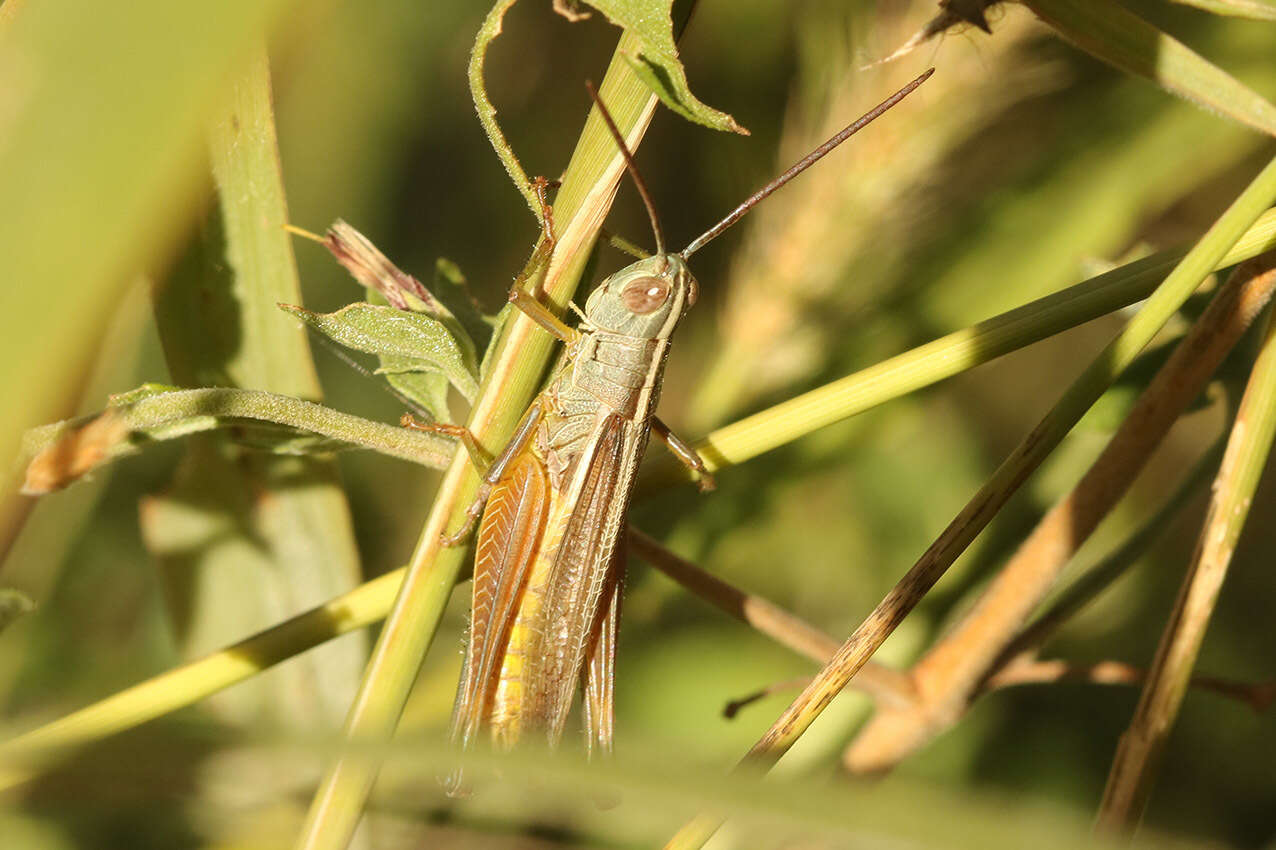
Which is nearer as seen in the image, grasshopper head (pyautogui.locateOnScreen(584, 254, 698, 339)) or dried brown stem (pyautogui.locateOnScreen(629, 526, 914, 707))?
dried brown stem (pyautogui.locateOnScreen(629, 526, 914, 707))

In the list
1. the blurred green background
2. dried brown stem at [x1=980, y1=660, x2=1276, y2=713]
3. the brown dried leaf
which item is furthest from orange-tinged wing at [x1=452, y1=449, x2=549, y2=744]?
dried brown stem at [x1=980, y1=660, x2=1276, y2=713]

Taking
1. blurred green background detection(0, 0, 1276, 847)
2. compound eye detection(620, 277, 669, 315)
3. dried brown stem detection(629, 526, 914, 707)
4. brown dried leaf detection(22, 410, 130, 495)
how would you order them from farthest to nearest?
blurred green background detection(0, 0, 1276, 847) → compound eye detection(620, 277, 669, 315) → dried brown stem detection(629, 526, 914, 707) → brown dried leaf detection(22, 410, 130, 495)

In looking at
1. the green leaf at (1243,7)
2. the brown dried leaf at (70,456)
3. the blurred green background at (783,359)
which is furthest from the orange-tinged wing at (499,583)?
the green leaf at (1243,7)

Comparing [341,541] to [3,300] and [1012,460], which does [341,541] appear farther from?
[3,300]

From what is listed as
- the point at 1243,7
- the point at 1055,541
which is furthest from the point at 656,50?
the point at 1055,541

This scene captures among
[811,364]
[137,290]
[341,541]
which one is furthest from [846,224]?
[137,290]

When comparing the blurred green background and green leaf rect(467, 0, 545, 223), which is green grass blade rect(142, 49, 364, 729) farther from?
green leaf rect(467, 0, 545, 223)

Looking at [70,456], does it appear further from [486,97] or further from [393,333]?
[486,97]
